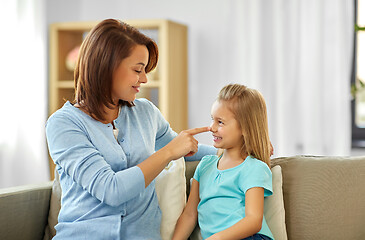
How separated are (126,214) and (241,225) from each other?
0.36 metres

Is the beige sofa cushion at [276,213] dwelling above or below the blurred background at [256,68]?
below

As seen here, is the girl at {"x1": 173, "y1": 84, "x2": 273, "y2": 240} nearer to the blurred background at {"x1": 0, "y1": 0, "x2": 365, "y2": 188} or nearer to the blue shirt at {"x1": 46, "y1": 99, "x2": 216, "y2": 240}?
the blue shirt at {"x1": 46, "y1": 99, "x2": 216, "y2": 240}

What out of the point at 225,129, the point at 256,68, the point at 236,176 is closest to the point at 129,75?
the point at 225,129

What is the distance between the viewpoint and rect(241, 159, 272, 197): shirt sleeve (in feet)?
5.24

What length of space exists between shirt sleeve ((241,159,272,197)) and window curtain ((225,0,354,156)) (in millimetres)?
1767

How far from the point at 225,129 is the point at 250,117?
0.29 ft

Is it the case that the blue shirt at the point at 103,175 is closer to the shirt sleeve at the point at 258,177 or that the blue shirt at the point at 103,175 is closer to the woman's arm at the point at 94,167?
the woman's arm at the point at 94,167

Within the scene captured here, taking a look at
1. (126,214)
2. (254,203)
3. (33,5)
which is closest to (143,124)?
(126,214)

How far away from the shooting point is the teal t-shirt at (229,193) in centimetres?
161

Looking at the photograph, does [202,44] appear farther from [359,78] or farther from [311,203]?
[311,203]

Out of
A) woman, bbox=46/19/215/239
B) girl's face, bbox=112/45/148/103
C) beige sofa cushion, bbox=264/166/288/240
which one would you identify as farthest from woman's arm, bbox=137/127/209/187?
beige sofa cushion, bbox=264/166/288/240

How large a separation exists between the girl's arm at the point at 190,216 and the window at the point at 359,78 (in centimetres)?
193

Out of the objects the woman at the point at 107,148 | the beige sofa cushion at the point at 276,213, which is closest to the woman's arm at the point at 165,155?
the woman at the point at 107,148

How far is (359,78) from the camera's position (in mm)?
3439
